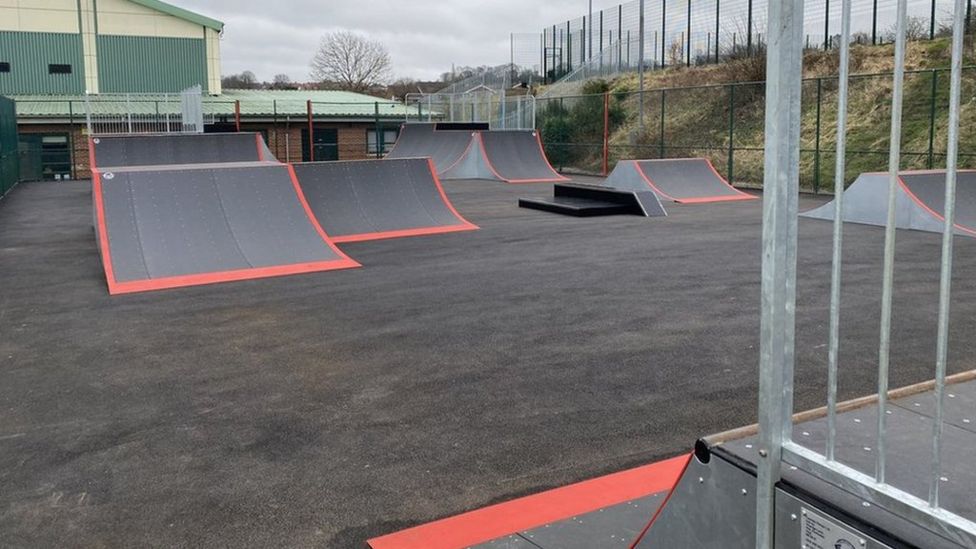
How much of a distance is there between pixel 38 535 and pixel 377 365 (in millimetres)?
2740

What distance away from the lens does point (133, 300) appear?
836 centimetres

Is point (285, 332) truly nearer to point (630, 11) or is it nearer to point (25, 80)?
point (25, 80)

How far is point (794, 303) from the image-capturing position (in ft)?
6.89

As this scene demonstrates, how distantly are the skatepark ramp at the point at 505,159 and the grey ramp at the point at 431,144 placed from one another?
1.02m

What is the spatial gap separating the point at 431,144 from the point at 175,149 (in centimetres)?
1055

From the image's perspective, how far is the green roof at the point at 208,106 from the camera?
3188 cm

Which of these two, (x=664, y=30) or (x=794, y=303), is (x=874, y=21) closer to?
(x=664, y=30)

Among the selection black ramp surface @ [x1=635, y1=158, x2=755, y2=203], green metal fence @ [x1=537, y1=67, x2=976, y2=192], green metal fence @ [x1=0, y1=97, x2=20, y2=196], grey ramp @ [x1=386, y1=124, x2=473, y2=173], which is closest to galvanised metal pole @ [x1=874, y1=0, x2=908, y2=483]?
black ramp surface @ [x1=635, y1=158, x2=755, y2=203]

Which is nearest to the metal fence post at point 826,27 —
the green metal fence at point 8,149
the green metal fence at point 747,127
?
the green metal fence at point 747,127

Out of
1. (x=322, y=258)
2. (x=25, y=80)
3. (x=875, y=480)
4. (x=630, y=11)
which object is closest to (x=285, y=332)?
(x=322, y=258)

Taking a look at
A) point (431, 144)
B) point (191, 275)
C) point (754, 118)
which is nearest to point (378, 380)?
point (191, 275)

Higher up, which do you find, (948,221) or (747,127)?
(747,127)

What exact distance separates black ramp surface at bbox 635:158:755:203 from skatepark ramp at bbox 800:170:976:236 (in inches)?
178

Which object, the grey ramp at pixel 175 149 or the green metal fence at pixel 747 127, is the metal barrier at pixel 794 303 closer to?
the green metal fence at pixel 747 127
